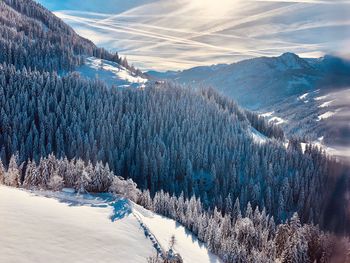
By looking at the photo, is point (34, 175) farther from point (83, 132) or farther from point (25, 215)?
point (83, 132)

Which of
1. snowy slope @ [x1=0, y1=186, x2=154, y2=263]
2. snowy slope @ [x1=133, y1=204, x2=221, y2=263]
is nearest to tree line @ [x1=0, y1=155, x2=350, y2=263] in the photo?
snowy slope @ [x1=133, y1=204, x2=221, y2=263]

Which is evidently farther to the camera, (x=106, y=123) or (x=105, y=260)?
(x=106, y=123)

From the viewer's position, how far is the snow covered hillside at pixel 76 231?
34438 millimetres

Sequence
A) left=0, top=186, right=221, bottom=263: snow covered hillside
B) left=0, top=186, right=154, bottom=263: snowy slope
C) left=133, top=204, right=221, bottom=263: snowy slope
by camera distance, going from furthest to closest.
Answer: left=133, top=204, right=221, bottom=263: snowy slope → left=0, top=186, right=221, bottom=263: snow covered hillside → left=0, top=186, right=154, bottom=263: snowy slope

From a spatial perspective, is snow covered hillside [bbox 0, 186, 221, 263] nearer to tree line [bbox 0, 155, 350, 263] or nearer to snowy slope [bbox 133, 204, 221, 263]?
snowy slope [bbox 133, 204, 221, 263]

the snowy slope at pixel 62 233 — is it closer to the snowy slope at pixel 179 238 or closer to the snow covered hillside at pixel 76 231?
the snow covered hillside at pixel 76 231

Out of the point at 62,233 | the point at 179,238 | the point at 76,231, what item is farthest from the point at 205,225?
the point at 62,233

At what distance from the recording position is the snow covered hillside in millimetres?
34438

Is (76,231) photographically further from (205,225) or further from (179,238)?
(205,225)

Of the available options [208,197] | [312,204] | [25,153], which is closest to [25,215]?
[25,153]

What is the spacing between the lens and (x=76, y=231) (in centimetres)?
4162

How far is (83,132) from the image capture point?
18500cm

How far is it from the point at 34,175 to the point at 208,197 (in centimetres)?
11521

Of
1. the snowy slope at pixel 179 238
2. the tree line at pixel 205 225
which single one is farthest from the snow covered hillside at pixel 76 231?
the tree line at pixel 205 225
